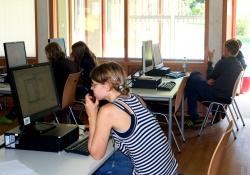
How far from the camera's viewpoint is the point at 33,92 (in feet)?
7.81

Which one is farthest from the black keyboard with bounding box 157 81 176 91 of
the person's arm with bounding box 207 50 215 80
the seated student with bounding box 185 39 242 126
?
the person's arm with bounding box 207 50 215 80

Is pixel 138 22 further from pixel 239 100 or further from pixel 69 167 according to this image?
pixel 69 167

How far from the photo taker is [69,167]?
2023mm

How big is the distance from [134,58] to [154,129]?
181 inches

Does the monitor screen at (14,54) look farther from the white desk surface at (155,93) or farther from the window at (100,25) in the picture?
the window at (100,25)

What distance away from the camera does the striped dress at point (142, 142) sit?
212 centimetres

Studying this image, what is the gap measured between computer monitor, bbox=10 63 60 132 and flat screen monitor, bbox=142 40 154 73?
2.69 m

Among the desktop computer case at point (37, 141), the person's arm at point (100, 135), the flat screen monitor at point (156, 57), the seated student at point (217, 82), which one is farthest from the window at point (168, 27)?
the person's arm at point (100, 135)

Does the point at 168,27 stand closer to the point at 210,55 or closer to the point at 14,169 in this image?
the point at 210,55

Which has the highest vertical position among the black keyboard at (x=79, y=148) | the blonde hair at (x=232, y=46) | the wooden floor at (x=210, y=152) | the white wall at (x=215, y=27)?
the white wall at (x=215, y=27)

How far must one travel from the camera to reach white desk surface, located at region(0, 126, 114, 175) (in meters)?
1.98

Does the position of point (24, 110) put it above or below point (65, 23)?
below

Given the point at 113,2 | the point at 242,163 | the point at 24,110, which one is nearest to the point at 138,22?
the point at 113,2

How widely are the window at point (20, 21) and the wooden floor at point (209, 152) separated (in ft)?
6.13
